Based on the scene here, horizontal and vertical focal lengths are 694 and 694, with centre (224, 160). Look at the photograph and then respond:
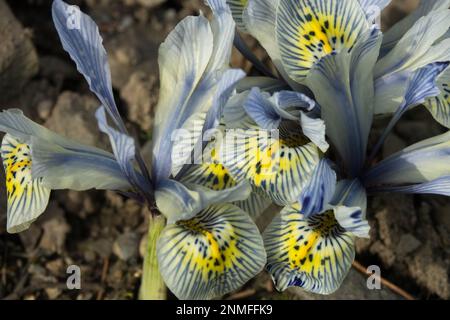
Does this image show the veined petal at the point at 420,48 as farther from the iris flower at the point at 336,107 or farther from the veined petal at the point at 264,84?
the veined petal at the point at 264,84

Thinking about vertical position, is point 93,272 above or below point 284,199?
below

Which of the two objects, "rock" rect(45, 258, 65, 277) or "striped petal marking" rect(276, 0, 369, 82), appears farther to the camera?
→ "rock" rect(45, 258, 65, 277)

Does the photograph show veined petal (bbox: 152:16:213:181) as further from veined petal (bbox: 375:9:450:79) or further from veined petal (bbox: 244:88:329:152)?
Result: veined petal (bbox: 375:9:450:79)

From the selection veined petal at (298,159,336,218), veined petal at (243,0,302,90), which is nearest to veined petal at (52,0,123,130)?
veined petal at (243,0,302,90)

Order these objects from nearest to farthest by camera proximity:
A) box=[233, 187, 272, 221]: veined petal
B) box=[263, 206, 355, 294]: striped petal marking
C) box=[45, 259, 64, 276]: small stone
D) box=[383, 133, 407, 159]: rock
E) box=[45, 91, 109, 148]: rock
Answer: box=[263, 206, 355, 294]: striped petal marking
box=[233, 187, 272, 221]: veined petal
box=[45, 259, 64, 276]: small stone
box=[45, 91, 109, 148]: rock
box=[383, 133, 407, 159]: rock

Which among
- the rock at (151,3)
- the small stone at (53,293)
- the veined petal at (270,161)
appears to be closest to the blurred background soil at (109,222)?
the small stone at (53,293)
